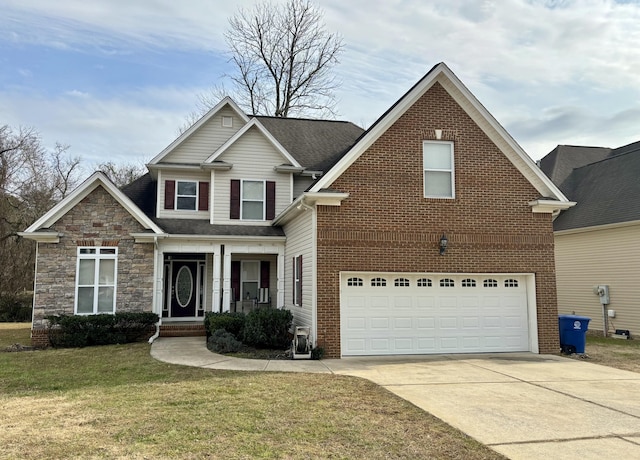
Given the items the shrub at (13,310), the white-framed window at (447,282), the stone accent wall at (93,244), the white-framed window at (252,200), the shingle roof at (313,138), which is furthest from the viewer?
the shrub at (13,310)

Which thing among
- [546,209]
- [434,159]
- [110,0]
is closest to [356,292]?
[434,159]

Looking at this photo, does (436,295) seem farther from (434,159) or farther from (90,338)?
(90,338)

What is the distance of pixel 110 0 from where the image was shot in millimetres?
10844

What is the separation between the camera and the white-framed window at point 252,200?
17.1 metres

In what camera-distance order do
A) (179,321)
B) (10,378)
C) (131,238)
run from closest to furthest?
(10,378) < (131,238) < (179,321)

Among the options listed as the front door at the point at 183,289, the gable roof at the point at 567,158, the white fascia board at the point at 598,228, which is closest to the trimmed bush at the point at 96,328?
the front door at the point at 183,289

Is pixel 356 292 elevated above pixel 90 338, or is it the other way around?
pixel 356 292

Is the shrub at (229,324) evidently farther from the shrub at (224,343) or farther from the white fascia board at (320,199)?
the white fascia board at (320,199)

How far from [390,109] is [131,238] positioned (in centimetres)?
905

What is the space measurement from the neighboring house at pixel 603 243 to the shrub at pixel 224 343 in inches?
574

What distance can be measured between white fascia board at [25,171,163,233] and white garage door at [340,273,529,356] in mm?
7023

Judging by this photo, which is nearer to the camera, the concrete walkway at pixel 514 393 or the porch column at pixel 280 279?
the concrete walkway at pixel 514 393

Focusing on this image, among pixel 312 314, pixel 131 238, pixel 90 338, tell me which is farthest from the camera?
pixel 131 238

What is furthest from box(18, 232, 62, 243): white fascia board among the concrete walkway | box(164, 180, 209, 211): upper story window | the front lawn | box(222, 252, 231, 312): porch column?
the front lawn
